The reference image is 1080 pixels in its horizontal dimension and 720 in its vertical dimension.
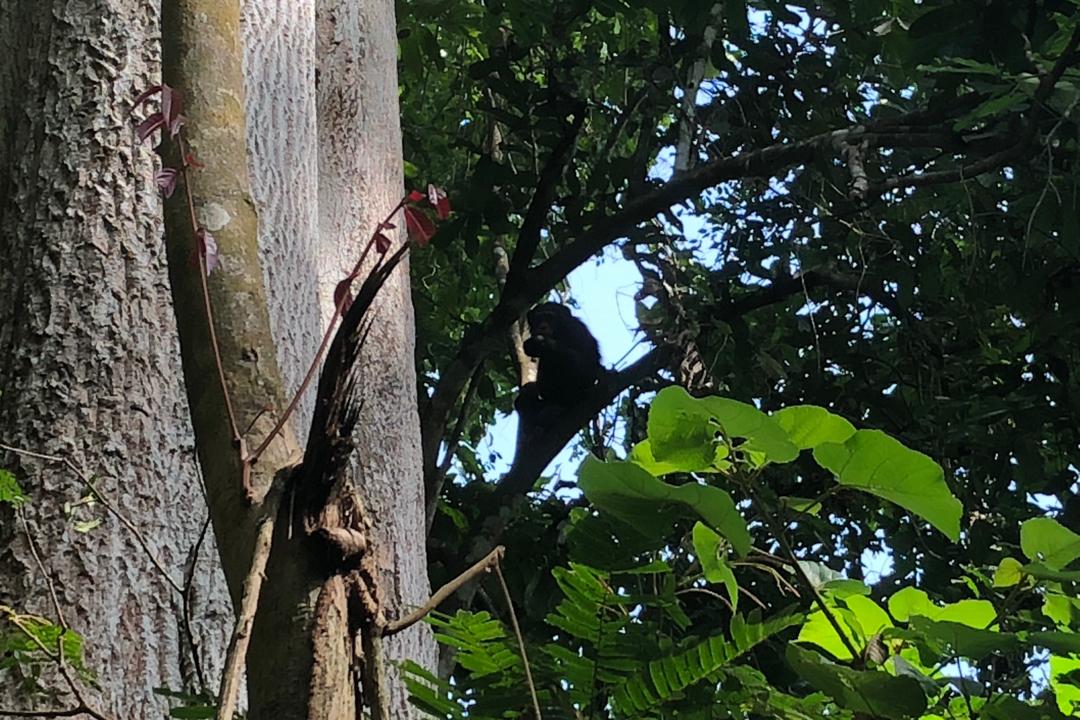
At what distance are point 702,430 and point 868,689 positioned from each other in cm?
20

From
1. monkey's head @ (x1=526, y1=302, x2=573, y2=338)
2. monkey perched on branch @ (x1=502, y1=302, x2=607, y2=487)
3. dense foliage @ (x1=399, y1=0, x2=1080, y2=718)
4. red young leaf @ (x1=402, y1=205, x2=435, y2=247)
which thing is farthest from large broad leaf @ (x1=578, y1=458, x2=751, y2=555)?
monkey's head @ (x1=526, y1=302, x2=573, y2=338)

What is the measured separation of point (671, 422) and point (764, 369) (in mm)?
3949

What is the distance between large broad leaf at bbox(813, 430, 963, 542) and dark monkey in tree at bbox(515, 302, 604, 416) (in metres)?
5.79

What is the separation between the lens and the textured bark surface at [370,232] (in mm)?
1954

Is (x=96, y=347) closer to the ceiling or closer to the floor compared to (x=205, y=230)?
closer to the ceiling

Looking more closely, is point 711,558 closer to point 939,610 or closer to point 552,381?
point 939,610

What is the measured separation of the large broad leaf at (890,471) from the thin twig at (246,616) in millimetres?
375

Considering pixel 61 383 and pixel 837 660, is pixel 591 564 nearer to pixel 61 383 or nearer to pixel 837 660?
pixel 837 660

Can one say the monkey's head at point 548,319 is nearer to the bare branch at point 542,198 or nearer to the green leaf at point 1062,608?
the bare branch at point 542,198

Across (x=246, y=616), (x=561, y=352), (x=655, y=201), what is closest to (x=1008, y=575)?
(x=246, y=616)

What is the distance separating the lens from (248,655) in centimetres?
72

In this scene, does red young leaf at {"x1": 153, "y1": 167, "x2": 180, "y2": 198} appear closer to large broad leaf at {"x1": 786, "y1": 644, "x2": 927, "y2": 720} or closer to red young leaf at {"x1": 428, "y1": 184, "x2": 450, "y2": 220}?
red young leaf at {"x1": 428, "y1": 184, "x2": 450, "y2": 220}

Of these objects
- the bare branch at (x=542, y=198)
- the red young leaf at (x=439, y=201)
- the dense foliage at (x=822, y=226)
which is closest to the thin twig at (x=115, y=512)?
the red young leaf at (x=439, y=201)

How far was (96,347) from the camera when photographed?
1615 mm
